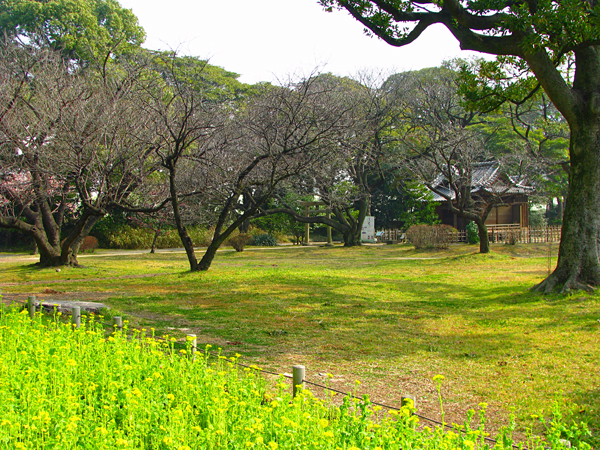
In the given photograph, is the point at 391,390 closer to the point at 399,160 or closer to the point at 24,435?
the point at 24,435

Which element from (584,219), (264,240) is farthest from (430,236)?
(584,219)

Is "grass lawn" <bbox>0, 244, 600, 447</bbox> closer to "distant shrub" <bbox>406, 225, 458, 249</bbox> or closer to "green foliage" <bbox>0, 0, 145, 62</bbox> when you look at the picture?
"distant shrub" <bbox>406, 225, 458, 249</bbox>

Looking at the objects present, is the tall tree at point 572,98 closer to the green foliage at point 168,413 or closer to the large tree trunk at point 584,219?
the large tree trunk at point 584,219

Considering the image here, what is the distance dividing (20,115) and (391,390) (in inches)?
514

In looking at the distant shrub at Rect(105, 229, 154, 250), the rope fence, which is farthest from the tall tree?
the distant shrub at Rect(105, 229, 154, 250)

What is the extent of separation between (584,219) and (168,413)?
10.2m

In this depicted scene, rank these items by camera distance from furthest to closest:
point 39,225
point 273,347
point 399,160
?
point 399,160 → point 39,225 → point 273,347

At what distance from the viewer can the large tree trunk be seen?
35.0 feet

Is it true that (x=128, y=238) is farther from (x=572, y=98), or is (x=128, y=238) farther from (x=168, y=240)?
(x=572, y=98)

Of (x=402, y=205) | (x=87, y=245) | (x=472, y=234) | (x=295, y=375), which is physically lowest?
(x=295, y=375)

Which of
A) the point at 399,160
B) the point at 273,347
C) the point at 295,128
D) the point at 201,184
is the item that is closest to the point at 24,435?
the point at 273,347

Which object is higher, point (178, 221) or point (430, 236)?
point (178, 221)

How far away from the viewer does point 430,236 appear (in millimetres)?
25359

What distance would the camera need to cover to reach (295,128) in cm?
1477
